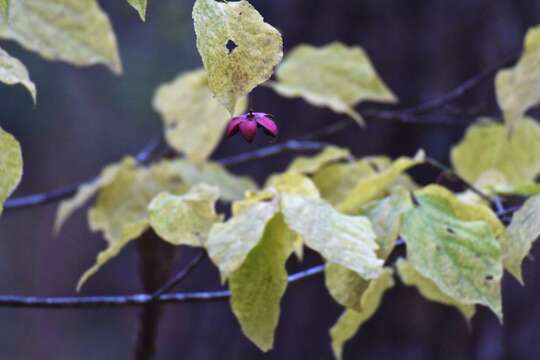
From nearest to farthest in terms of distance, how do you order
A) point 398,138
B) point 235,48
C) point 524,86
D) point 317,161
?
point 235,48
point 524,86
point 317,161
point 398,138

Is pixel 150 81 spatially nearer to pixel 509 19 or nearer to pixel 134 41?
pixel 134 41

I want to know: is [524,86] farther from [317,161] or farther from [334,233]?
[334,233]

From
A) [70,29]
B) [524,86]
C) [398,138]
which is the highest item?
[70,29]

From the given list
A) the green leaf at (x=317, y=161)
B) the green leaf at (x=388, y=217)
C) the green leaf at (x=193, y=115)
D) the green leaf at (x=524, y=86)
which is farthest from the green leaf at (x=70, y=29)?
the green leaf at (x=524, y=86)

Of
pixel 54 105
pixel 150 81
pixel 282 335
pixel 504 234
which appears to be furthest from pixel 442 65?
pixel 54 105

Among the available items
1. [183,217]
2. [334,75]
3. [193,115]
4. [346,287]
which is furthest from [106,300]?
[334,75]

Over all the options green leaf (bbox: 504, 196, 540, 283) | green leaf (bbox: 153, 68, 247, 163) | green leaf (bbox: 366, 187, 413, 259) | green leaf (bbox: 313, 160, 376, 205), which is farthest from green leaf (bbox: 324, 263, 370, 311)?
green leaf (bbox: 153, 68, 247, 163)

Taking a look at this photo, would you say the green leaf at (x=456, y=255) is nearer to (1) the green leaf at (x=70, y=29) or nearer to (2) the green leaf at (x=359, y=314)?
(2) the green leaf at (x=359, y=314)

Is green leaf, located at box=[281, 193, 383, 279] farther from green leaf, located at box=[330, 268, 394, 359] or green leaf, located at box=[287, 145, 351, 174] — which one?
green leaf, located at box=[287, 145, 351, 174]
